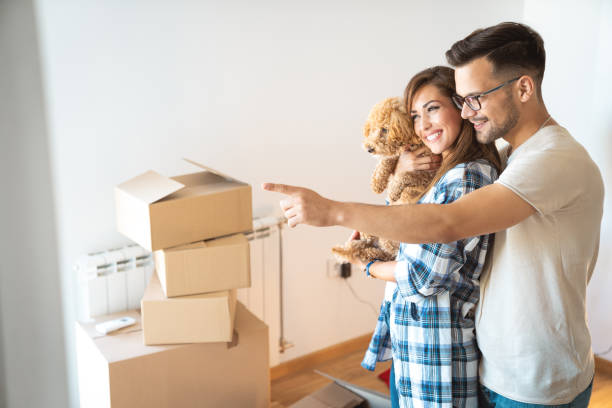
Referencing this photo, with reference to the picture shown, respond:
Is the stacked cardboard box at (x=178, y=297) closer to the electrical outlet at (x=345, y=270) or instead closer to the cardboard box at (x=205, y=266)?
the cardboard box at (x=205, y=266)

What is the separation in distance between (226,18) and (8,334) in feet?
5.09

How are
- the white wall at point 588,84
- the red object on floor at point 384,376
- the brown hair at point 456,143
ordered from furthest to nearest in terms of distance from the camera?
the red object on floor at point 384,376
the white wall at point 588,84
the brown hair at point 456,143

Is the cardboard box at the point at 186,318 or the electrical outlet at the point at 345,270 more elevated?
the cardboard box at the point at 186,318

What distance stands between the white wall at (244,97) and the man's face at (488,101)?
53.5 inches

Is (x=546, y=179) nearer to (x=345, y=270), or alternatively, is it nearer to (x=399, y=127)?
(x=399, y=127)

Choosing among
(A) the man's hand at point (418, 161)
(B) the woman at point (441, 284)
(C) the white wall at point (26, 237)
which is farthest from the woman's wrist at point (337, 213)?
(C) the white wall at point (26, 237)

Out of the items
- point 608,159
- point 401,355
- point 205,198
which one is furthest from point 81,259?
point 608,159

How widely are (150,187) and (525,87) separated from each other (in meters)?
1.23

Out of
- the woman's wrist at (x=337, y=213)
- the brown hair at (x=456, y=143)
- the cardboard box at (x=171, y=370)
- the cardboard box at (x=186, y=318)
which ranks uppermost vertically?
the brown hair at (x=456, y=143)

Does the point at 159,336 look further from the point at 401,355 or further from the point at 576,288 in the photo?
the point at 576,288

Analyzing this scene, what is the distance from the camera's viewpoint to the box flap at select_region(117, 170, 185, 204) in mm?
1758

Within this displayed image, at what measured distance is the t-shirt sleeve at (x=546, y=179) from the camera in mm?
1045

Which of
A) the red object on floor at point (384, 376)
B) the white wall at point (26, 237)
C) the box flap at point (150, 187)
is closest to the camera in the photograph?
the box flap at point (150, 187)

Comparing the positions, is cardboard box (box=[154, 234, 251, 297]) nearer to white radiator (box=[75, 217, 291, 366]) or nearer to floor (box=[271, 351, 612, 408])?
white radiator (box=[75, 217, 291, 366])
